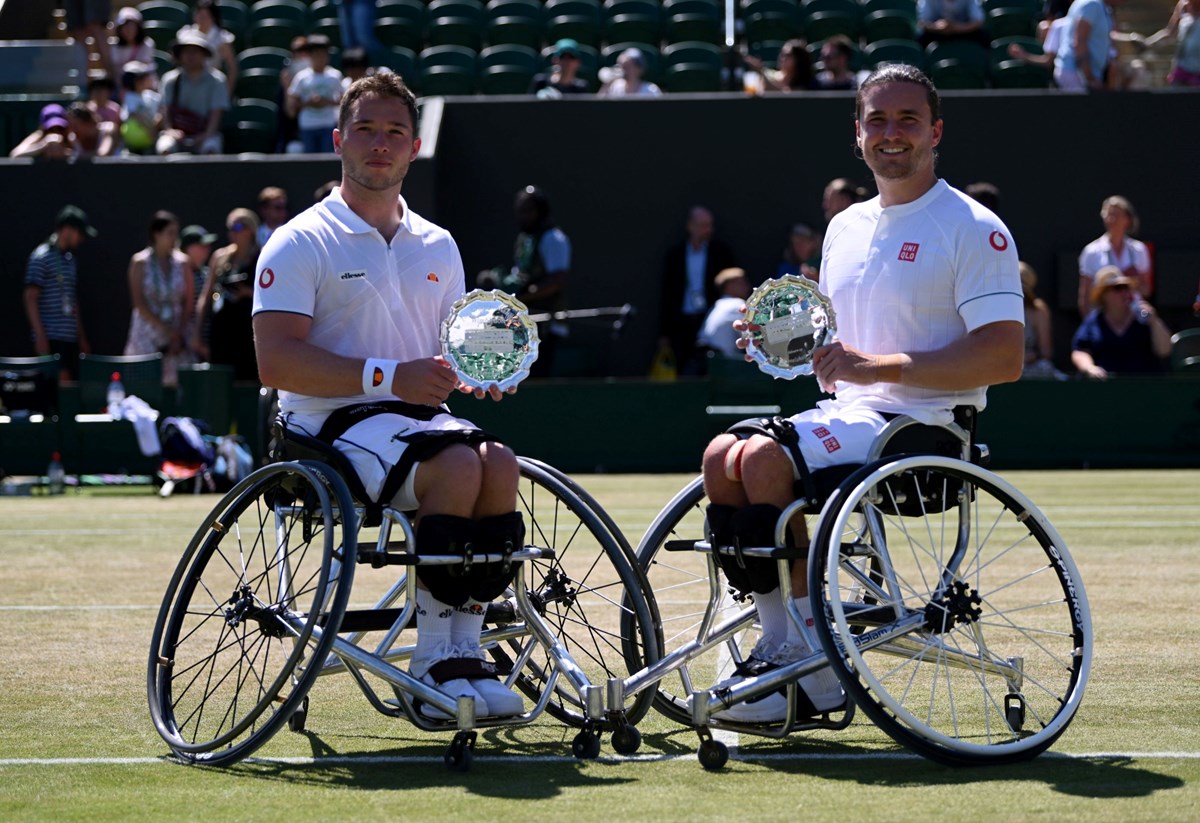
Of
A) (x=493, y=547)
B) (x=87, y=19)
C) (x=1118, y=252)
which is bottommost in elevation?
(x=493, y=547)

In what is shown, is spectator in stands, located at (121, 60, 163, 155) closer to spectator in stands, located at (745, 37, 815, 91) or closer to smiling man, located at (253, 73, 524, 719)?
spectator in stands, located at (745, 37, 815, 91)

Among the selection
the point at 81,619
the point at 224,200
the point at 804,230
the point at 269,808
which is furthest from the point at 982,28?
the point at 269,808

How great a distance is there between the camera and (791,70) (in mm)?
16906

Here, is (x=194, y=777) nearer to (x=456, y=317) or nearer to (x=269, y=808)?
(x=269, y=808)

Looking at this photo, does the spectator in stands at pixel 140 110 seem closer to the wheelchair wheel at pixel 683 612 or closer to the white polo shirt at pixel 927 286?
the wheelchair wheel at pixel 683 612

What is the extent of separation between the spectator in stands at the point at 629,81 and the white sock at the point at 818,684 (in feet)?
42.2

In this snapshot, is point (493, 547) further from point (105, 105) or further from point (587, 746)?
point (105, 105)

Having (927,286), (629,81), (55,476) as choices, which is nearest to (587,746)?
(927,286)

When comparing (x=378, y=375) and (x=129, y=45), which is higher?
(x=129, y=45)

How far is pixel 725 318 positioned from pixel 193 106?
5.65 m

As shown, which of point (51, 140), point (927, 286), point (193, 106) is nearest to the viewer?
point (927, 286)

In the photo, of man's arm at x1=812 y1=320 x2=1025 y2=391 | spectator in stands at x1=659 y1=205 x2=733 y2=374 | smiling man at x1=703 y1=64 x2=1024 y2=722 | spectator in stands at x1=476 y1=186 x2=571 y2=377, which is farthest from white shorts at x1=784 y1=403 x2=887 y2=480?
spectator in stands at x1=659 y1=205 x2=733 y2=374

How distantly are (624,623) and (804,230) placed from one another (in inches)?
412

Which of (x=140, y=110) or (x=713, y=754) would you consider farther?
(x=140, y=110)
